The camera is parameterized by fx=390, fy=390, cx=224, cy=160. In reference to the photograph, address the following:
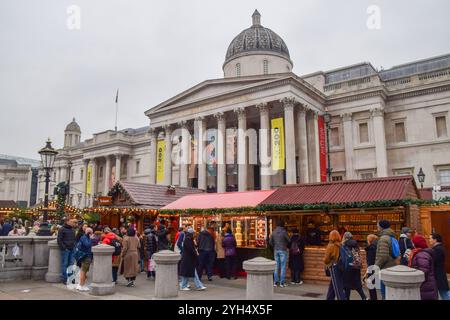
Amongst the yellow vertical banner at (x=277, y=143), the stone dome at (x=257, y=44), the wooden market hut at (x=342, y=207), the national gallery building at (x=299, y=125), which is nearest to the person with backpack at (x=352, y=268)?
the wooden market hut at (x=342, y=207)

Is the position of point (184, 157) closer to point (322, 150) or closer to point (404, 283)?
point (322, 150)

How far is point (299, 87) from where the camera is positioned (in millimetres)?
32438

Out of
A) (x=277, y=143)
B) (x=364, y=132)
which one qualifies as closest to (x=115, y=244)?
(x=277, y=143)

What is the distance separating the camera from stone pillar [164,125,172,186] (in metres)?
38.8

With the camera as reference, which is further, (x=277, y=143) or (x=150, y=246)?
(x=277, y=143)

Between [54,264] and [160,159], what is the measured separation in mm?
27978

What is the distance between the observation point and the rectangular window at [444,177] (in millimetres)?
30828

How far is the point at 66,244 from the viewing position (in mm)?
12094

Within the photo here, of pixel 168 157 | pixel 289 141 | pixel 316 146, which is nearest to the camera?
pixel 289 141

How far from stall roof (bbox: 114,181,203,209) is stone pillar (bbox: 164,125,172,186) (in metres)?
13.2

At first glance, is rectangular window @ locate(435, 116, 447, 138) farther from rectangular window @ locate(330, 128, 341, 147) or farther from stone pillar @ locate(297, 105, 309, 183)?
stone pillar @ locate(297, 105, 309, 183)

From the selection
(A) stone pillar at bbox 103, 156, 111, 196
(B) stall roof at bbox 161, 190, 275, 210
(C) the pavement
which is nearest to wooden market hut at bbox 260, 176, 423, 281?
(B) stall roof at bbox 161, 190, 275, 210

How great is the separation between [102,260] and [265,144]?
24.2 meters
